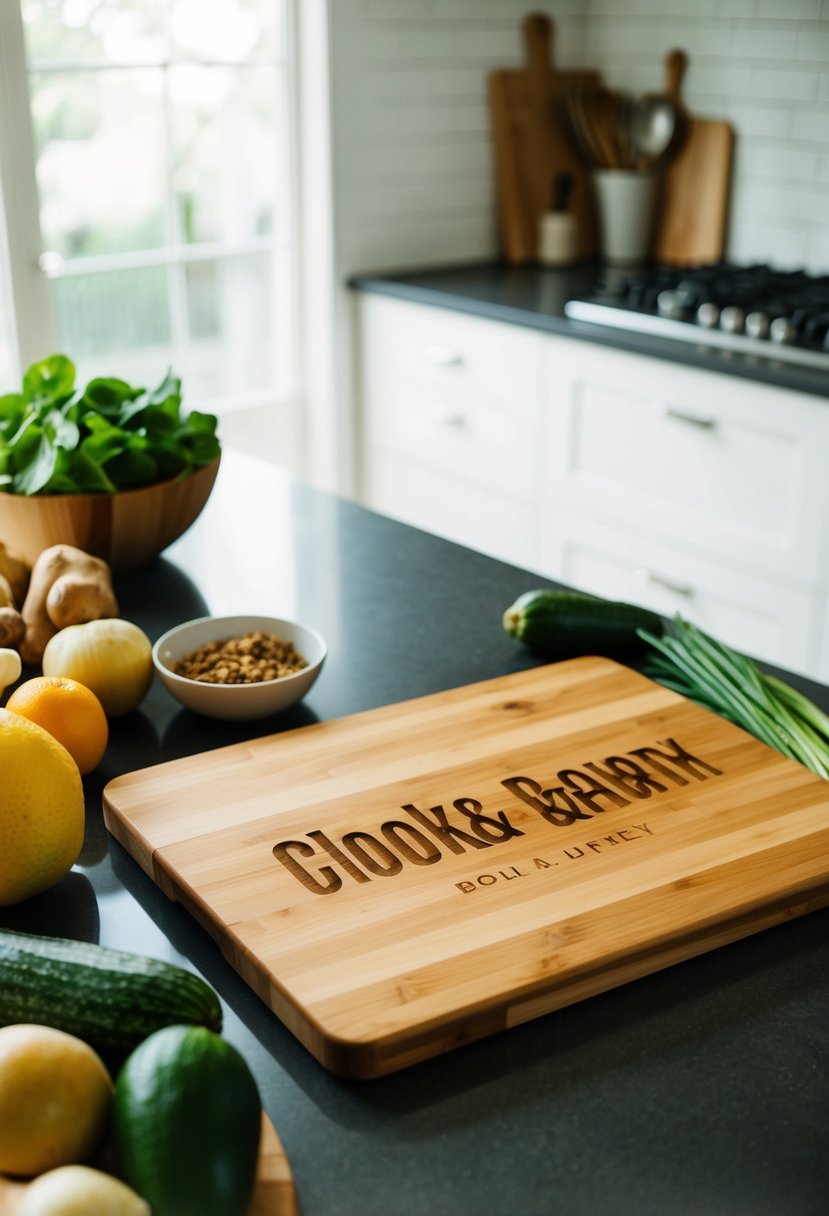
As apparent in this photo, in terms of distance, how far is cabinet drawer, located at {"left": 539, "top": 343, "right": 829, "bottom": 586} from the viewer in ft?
7.70

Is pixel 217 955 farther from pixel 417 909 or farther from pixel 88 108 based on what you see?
pixel 88 108

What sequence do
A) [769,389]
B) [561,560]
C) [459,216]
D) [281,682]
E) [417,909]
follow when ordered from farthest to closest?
[459,216] < [561,560] < [769,389] < [281,682] < [417,909]

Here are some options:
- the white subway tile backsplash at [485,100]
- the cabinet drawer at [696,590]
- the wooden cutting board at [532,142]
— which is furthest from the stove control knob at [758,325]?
the wooden cutting board at [532,142]

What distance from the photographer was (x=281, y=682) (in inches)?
47.3

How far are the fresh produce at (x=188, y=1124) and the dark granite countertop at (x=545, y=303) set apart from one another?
1.84m

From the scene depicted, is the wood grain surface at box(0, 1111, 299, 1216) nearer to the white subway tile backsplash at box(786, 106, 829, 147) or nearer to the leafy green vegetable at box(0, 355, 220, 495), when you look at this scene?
the leafy green vegetable at box(0, 355, 220, 495)

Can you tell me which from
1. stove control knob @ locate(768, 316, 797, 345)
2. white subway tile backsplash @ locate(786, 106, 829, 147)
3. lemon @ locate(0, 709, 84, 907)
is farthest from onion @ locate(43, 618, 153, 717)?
white subway tile backsplash @ locate(786, 106, 829, 147)

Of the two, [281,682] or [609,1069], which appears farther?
[281,682]

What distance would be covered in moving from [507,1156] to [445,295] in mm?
2450

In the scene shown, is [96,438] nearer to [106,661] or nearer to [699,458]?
[106,661]

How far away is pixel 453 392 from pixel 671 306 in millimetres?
604

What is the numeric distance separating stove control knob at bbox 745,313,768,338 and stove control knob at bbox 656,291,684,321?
17cm

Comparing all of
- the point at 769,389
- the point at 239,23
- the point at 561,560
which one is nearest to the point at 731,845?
the point at 769,389

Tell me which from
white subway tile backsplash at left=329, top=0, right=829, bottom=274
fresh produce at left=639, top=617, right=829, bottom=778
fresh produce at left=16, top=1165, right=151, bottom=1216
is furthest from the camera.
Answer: white subway tile backsplash at left=329, top=0, right=829, bottom=274
